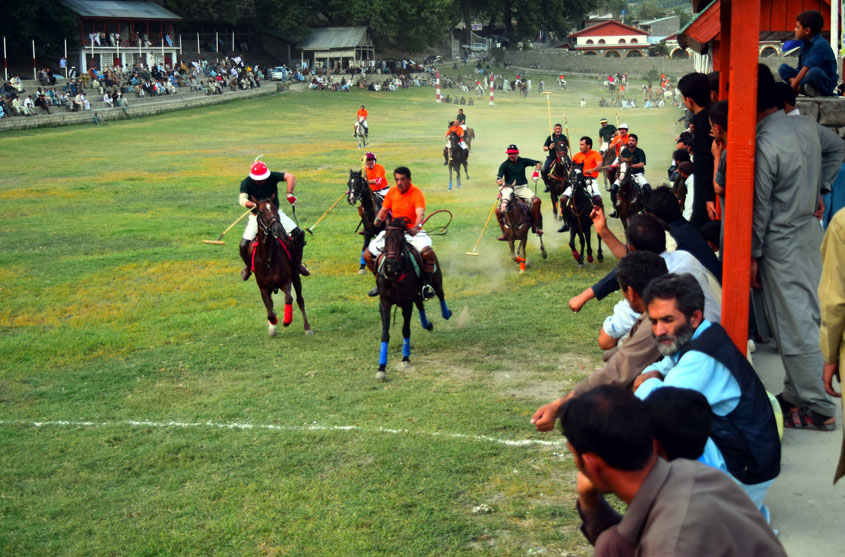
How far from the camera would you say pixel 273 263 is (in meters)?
13.6

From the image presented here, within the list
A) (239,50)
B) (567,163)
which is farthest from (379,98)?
(567,163)

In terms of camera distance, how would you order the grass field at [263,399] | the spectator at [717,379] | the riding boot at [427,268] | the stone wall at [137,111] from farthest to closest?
1. the stone wall at [137,111]
2. the riding boot at [427,268]
3. the grass field at [263,399]
4. the spectator at [717,379]

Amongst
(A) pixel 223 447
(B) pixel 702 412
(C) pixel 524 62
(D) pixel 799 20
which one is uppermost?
(C) pixel 524 62

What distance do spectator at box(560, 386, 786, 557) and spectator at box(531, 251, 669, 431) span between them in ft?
7.39

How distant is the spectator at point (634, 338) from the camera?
223 inches

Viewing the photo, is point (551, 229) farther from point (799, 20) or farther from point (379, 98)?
point (379, 98)

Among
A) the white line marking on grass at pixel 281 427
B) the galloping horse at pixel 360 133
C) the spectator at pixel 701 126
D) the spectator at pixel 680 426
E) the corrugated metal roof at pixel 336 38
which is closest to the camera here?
the spectator at pixel 680 426

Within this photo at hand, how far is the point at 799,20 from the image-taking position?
9.44 m

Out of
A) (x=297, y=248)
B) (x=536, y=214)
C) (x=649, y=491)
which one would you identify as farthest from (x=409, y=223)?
(x=649, y=491)

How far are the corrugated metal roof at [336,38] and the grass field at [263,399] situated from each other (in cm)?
6261

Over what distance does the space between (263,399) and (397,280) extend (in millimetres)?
2457

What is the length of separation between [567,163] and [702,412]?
16.9m

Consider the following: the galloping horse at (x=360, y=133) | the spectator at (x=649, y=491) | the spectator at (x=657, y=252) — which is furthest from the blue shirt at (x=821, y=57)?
the galloping horse at (x=360, y=133)

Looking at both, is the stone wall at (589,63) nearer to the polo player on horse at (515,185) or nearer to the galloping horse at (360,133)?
the galloping horse at (360,133)
